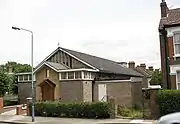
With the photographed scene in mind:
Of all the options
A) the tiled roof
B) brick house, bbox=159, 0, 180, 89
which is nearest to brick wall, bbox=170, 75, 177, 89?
brick house, bbox=159, 0, 180, 89

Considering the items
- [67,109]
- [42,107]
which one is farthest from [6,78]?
[67,109]

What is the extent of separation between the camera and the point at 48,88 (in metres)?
32.0

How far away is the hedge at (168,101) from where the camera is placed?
1920 centimetres

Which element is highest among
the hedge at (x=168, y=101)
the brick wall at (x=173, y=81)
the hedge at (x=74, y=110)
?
the brick wall at (x=173, y=81)

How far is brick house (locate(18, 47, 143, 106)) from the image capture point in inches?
1165

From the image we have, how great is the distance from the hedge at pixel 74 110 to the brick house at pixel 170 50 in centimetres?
481

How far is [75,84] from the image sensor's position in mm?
30062

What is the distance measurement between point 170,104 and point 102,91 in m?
12.0

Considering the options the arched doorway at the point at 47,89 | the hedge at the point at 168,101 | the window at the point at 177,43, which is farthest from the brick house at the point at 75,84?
the hedge at the point at 168,101

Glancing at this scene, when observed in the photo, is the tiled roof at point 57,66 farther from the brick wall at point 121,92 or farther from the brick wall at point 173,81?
the brick wall at point 173,81

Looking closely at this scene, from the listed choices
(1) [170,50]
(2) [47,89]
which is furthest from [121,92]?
(1) [170,50]

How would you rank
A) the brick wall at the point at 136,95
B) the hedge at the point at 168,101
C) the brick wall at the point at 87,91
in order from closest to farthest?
the hedge at the point at 168,101 < the brick wall at the point at 136,95 < the brick wall at the point at 87,91

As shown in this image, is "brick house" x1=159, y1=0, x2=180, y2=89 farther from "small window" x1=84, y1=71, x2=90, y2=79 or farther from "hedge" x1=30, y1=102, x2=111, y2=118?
"small window" x1=84, y1=71, x2=90, y2=79

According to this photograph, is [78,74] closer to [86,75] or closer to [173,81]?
[86,75]
